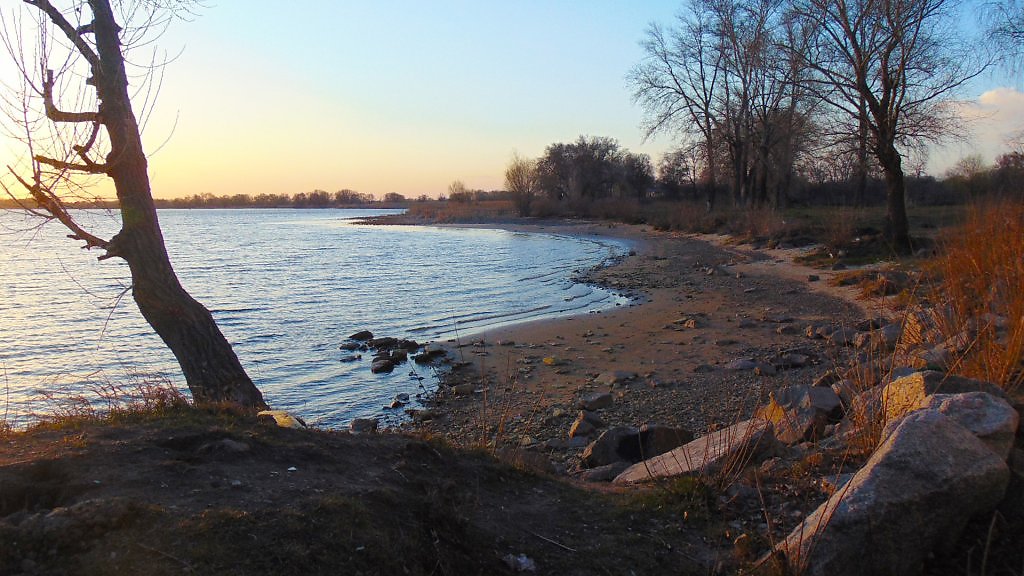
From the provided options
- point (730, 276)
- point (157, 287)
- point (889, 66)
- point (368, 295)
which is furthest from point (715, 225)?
point (157, 287)

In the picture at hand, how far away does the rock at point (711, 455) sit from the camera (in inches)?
169

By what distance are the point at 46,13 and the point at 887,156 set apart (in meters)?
20.0

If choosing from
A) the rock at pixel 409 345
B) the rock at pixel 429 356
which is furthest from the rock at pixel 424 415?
the rock at pixel 409 345

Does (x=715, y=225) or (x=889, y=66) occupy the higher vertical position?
(x=889, y=66)

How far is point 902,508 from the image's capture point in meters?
3.04

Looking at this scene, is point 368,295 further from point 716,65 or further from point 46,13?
point 716,65

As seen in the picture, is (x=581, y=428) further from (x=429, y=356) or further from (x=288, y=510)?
(x=429, y=356)

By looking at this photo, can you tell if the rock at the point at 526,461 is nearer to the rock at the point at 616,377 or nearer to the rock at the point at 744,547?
the rock at the point at 744,547

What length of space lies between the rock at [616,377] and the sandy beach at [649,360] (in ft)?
0.06

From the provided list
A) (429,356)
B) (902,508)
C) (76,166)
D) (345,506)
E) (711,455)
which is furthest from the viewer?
(429,356)

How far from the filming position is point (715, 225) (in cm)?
3988

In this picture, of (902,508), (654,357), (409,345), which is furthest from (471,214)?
(902,508)

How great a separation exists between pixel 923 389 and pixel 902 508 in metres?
1.81

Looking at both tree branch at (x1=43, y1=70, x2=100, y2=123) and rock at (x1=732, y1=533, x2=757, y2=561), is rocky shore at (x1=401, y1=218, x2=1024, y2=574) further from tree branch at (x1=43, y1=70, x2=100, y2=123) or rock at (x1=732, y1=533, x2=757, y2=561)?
tree branch at (x1=43, y1=70, x2=100, y2=123)
